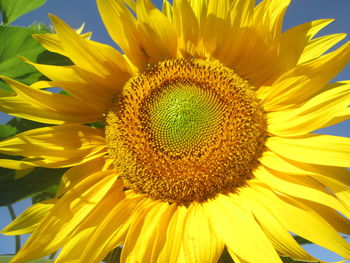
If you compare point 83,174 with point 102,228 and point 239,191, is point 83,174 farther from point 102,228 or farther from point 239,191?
point 239,191

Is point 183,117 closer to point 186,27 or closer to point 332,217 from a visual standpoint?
point 186,27

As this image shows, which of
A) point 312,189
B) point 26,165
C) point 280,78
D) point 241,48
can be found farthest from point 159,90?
point 312,189

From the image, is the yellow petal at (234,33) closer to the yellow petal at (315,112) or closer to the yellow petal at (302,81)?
the yellow petal at (302,81)

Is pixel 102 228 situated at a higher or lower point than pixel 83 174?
lower

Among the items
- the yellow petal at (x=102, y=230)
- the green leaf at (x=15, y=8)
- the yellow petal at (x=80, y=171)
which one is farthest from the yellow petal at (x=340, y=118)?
the green leaf at (x=15, y=8)

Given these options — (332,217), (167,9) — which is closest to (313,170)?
(332,217)

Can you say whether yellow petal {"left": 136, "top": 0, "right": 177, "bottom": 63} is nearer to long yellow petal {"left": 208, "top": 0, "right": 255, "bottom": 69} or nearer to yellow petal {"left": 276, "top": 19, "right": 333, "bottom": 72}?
long yellow petal {"left": 208, "top": 0, "right": 255, "bottom": 69}
